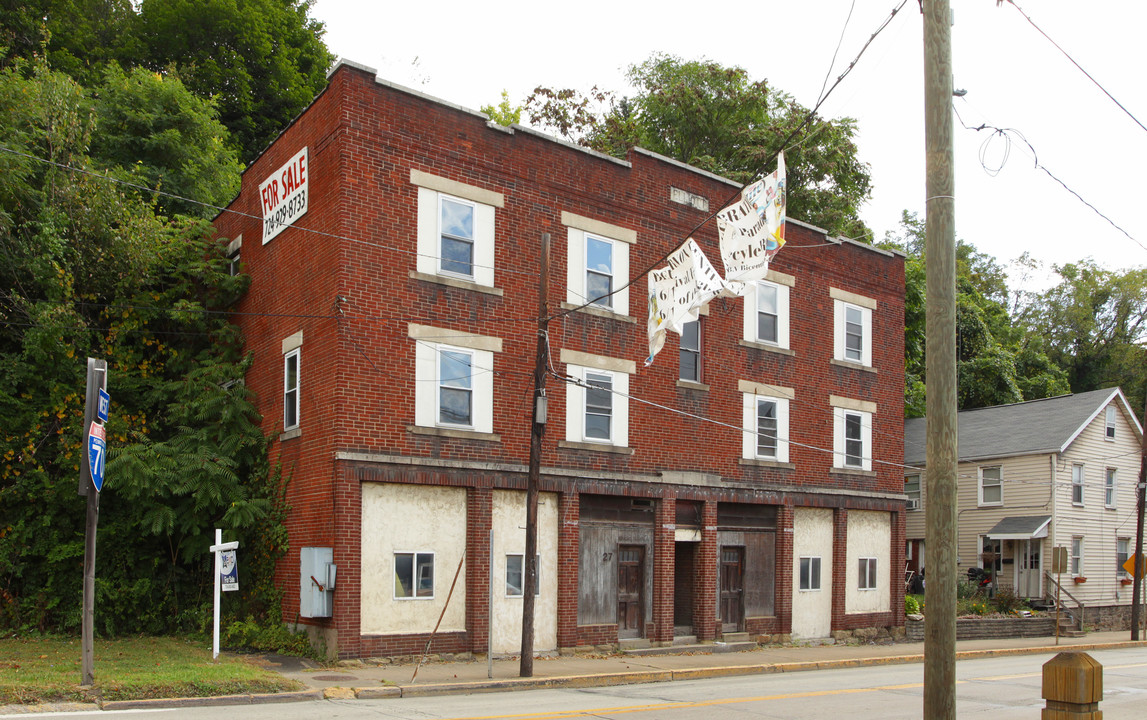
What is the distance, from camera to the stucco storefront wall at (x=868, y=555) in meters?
27.5

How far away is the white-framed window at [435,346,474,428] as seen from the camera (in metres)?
19.7

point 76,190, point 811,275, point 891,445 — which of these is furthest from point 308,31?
point 891,445

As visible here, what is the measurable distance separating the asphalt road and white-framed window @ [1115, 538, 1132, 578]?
21.1 metres

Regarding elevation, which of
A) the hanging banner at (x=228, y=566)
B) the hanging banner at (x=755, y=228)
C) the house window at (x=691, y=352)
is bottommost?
the hanging banner at (x=228, y=566)

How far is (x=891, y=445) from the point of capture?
96.4 ft

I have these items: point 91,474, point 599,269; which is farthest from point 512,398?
point 91,474

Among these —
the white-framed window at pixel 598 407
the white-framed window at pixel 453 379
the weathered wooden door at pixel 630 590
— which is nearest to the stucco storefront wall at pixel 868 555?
the weathered wooden door at pixel 630 590

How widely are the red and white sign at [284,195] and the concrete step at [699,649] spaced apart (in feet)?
38.3

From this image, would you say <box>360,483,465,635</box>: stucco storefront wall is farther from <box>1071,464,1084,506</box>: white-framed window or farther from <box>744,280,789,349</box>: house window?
<box>1071,464,1084,506</box>: white-framed window

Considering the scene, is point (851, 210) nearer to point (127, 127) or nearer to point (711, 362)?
point (711, 362)

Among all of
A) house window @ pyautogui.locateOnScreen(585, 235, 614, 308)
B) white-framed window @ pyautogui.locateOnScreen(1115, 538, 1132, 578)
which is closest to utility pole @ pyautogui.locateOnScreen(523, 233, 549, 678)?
house window @ pyautogui.locateOnScreen(585, 235, 614, 308)

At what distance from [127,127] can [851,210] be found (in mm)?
27950

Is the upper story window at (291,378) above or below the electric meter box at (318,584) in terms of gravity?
above

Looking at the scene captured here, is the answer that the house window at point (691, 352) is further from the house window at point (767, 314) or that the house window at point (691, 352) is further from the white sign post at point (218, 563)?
the white sign post at point (218, 563)
